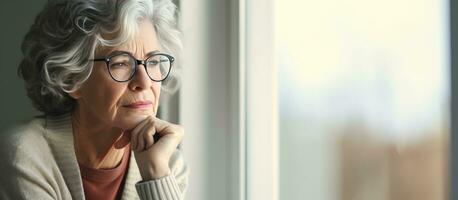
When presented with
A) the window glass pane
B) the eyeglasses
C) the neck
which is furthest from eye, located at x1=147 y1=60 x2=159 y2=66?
the window glass pane

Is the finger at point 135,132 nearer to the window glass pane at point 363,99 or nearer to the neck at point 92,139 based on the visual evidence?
the neck at point 92,139

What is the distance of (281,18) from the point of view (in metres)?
1.29

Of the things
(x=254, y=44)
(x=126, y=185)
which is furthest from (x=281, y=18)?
(x=126, y=185)

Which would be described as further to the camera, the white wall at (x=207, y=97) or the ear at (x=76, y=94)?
the white wall at (x=207, y=97)

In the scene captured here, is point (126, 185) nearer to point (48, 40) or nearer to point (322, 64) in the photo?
point (48, 40)

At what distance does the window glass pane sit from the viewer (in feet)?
2.94

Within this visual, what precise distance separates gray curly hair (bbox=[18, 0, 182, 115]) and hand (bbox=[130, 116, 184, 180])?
0.12 meters

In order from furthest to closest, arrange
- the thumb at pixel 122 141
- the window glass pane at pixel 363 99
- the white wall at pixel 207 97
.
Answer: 1. the white wall at pixel 207 97
2. the thumb at pixel 122 141
3. the window glass pane at pixel 363 99

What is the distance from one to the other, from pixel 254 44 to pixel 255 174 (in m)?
0.26

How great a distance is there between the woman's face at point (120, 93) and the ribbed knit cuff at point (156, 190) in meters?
0.09

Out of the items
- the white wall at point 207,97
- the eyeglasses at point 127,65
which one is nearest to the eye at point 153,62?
the eyeglasses at point 127,65

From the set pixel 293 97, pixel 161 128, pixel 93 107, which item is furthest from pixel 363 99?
pixel 93 107

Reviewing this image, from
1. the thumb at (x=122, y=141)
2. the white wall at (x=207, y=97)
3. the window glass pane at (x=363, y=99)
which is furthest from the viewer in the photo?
the white wall at (x=207, y=97)

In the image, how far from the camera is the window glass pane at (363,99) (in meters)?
0.90
